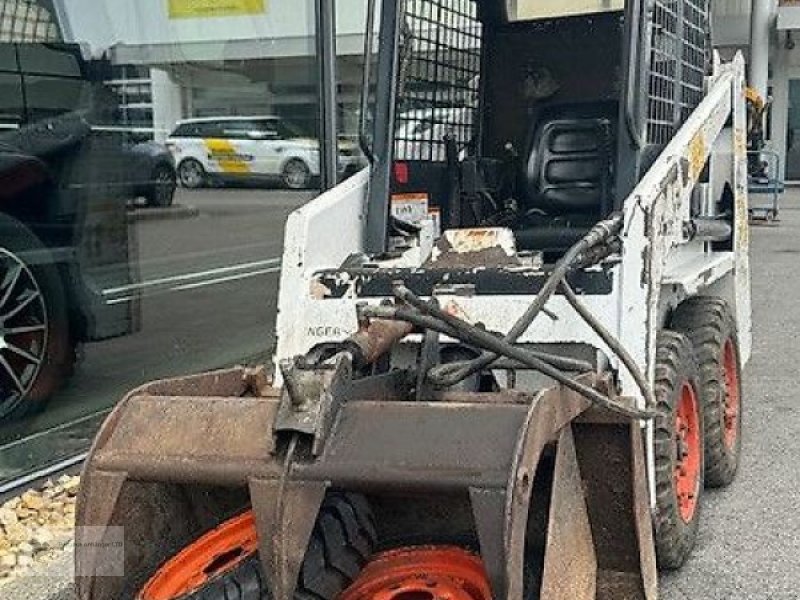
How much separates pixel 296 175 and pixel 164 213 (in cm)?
140

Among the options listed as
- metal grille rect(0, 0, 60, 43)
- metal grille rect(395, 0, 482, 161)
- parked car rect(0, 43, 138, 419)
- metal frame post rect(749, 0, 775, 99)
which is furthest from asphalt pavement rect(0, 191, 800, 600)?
metal frame post rect(749, 0, 775, 99)

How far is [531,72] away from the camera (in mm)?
6023

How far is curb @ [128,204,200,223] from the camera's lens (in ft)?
21.0

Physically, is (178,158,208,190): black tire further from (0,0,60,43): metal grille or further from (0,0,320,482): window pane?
(0,0,60,43): metal grille

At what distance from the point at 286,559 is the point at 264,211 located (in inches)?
211

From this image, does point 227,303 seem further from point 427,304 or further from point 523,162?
point 427,304

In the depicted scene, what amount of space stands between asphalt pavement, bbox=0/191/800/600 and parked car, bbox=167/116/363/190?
85 centimetres

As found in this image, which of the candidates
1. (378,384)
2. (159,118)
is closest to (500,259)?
(378,384)

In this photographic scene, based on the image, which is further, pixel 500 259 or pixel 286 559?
pixel 500 259

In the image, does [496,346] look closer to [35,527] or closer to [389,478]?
[389,478]

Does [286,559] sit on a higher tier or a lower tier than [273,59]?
lower

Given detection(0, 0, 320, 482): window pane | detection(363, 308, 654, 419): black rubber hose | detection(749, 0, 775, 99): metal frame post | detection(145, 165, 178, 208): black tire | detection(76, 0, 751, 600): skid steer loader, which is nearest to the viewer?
detection(76, 0, 751, 600): skid steer loader

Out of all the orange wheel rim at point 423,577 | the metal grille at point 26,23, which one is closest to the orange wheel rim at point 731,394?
the orange wheel rim at point 423,577

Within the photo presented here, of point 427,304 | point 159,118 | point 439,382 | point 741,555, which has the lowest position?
point 741,555
